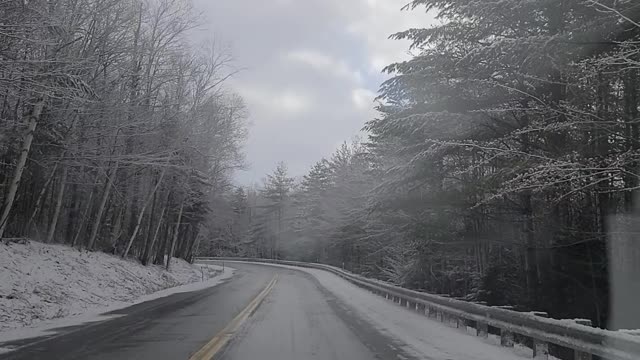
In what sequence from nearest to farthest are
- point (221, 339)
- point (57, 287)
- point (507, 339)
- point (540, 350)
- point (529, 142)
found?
point (540, 350), point (507, 339), point (221, 339), point (529, 142), point (57, 287)

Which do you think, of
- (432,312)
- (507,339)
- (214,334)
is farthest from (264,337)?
(432,312)

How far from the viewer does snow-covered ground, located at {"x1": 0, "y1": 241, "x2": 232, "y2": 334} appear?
13.1 m

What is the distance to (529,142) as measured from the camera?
1344 cm

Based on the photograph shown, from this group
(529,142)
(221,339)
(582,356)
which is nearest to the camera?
(582,356)

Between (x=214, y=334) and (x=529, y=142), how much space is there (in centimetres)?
865

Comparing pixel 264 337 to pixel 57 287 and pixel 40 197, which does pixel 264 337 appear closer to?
pixel 57 287

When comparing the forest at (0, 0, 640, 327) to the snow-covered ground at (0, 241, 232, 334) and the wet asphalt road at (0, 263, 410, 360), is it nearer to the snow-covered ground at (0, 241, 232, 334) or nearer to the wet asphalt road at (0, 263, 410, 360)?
the snow-covered ground at (0, 241, 232, 334)

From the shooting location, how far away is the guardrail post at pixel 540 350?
8691 mm

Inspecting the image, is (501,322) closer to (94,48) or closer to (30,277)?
(30,277)

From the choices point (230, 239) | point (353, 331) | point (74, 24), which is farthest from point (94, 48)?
point (230, 239)

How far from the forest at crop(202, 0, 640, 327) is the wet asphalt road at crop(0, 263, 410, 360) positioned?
14.1ft

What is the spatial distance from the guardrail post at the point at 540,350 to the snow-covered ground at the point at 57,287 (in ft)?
31.2

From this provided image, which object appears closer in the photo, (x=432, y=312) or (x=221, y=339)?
(x=221, y=339)

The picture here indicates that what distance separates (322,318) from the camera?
1443 cm
